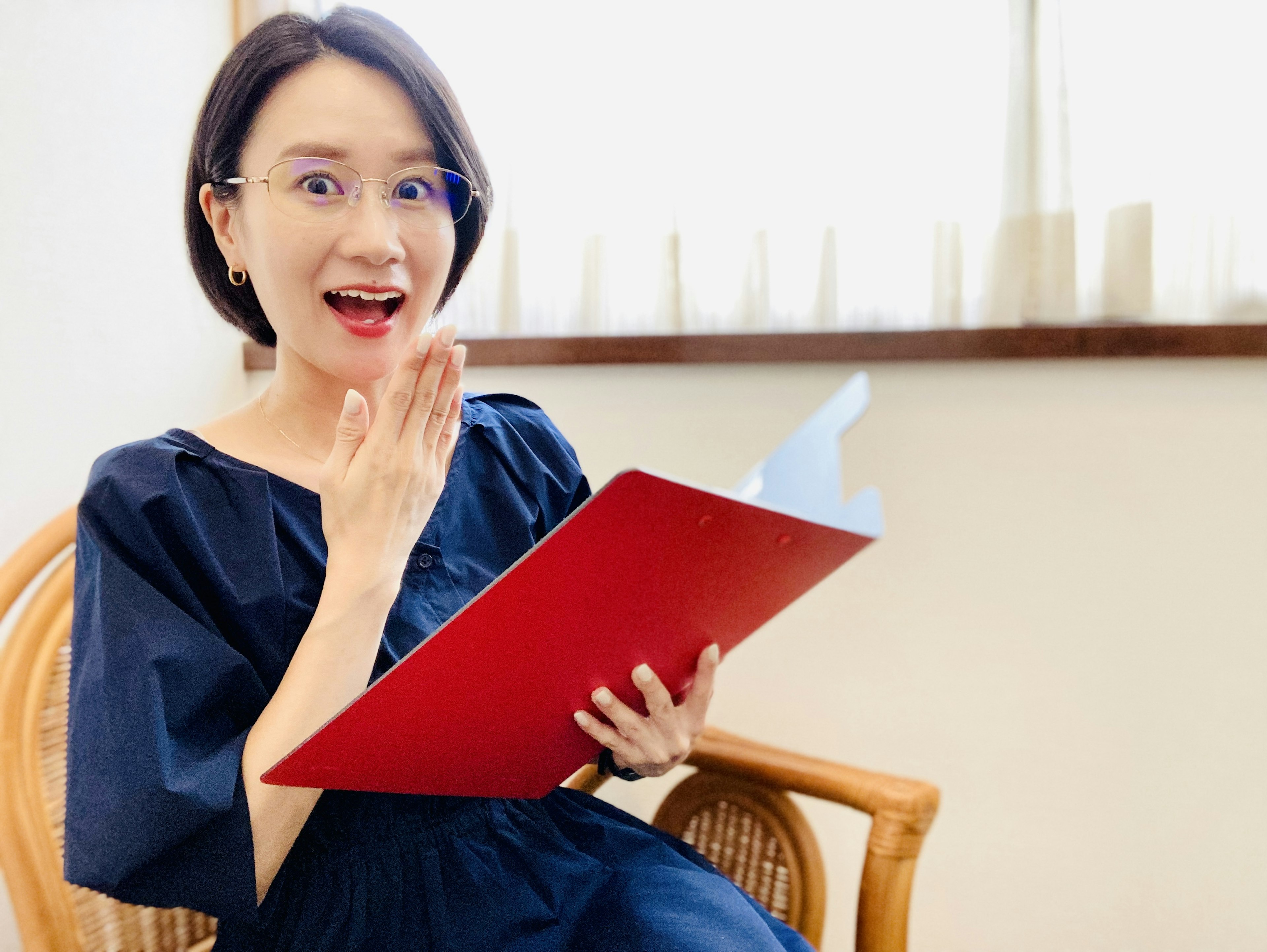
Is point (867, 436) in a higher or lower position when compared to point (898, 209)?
lower

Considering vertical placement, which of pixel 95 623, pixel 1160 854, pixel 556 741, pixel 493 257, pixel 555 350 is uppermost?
pixel 493 257

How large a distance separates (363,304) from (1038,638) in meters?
0.93

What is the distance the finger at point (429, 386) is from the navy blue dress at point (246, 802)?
179mm

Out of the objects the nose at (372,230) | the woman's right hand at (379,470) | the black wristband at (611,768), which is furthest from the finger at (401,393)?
the black wristband at (611,768)

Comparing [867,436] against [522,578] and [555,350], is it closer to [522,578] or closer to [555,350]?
[555,350]

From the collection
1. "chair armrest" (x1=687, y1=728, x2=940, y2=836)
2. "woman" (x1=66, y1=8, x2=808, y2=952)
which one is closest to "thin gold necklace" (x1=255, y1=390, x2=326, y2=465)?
"woman" (x1=66, y1=8, x2=808, y2=952)

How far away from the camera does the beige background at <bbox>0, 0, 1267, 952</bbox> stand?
3.85 ft

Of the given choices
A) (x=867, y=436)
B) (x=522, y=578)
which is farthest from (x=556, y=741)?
(x=867, y=436)

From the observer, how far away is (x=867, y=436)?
1308 millimetres

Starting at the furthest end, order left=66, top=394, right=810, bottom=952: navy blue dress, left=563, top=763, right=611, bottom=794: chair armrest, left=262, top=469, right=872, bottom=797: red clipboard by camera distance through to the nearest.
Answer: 1. left=563, top=763, right=611, bottom=794: chair armrest
2. left=66, top=394, right=810, bottom=952: navy blue dress
3. left=262, top=469, right=872, bottom=797: red clipboard

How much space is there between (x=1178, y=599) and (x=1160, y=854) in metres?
0.32

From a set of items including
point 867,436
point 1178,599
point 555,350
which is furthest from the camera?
point 555,350

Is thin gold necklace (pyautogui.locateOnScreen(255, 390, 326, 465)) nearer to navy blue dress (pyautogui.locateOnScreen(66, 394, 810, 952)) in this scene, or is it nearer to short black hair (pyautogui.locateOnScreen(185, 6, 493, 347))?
navy blue dress (pyautogui.locateOnScreen(66, 394, 810, 952))

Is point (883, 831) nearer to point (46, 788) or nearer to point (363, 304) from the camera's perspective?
point (363, 304)
